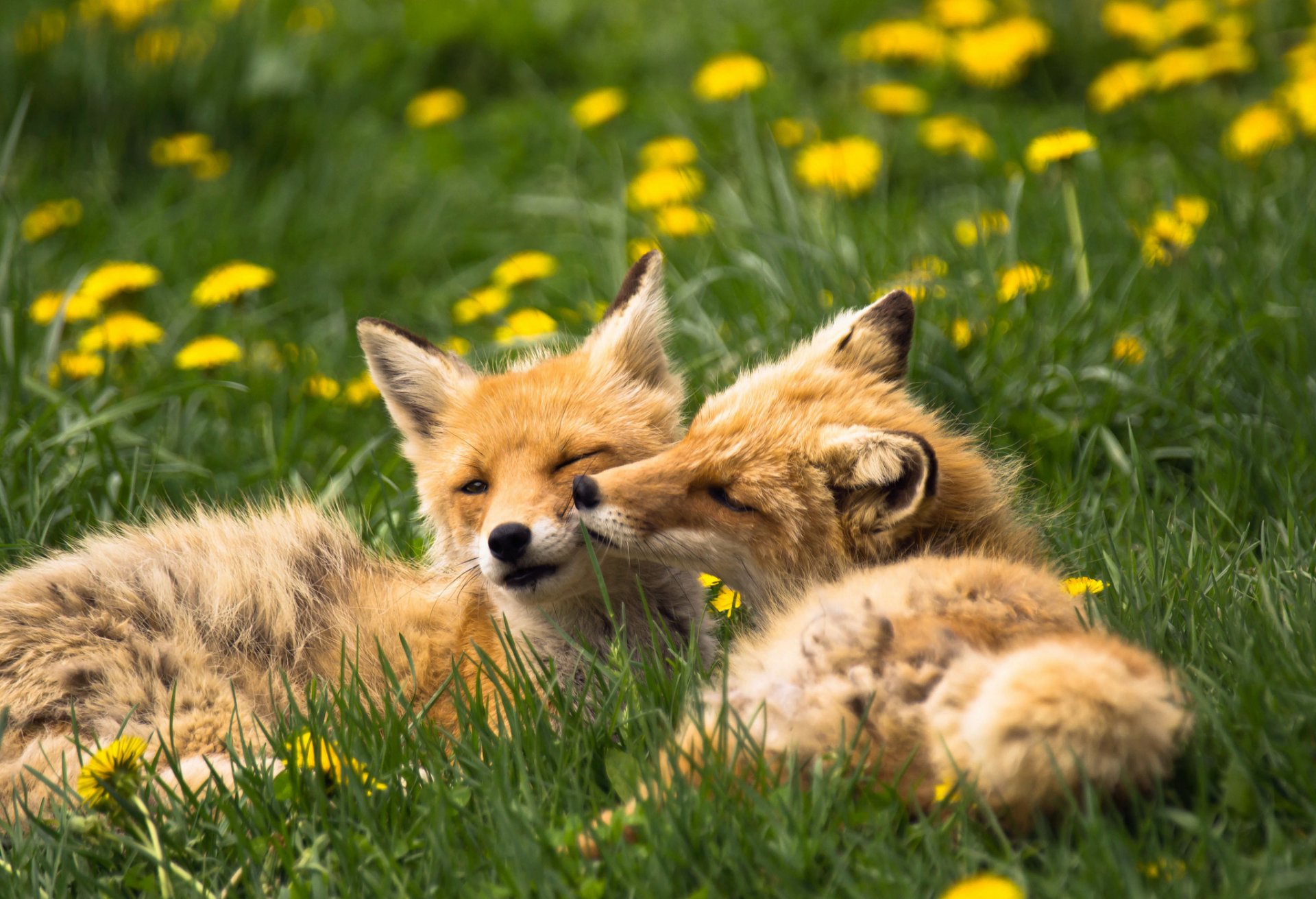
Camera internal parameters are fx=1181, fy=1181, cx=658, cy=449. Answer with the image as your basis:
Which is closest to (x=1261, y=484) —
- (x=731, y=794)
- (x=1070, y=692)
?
(x=1070, y=692)

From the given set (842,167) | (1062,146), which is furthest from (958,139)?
(1062,146)

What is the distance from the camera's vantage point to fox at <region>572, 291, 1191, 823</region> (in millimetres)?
2254

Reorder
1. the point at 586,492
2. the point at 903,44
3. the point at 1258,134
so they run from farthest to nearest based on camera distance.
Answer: the point at 903,44 < the point at 1258,134 < the point at 586,492

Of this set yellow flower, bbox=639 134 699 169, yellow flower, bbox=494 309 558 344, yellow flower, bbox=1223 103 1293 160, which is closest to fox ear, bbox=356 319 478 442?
yellow flower, bbox=494 309 558 344

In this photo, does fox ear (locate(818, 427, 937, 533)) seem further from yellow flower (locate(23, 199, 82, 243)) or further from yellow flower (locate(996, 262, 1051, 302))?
yellow flower (locate(23, 199, 82, 243))

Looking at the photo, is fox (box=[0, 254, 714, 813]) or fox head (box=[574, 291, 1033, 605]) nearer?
fox head (box=[574, 291, 1033, 605])

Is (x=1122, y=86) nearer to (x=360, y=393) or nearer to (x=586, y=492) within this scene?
(x=360, y=393)

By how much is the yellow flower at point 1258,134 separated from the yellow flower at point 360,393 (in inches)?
196

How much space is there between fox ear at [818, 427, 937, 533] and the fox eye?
9.6 inches

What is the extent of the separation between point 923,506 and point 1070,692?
3.04 feet

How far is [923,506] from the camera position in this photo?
3.07 m

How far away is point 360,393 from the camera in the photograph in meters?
5.64

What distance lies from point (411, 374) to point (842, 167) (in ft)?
11.4

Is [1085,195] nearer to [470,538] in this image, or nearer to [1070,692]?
[470,538]
